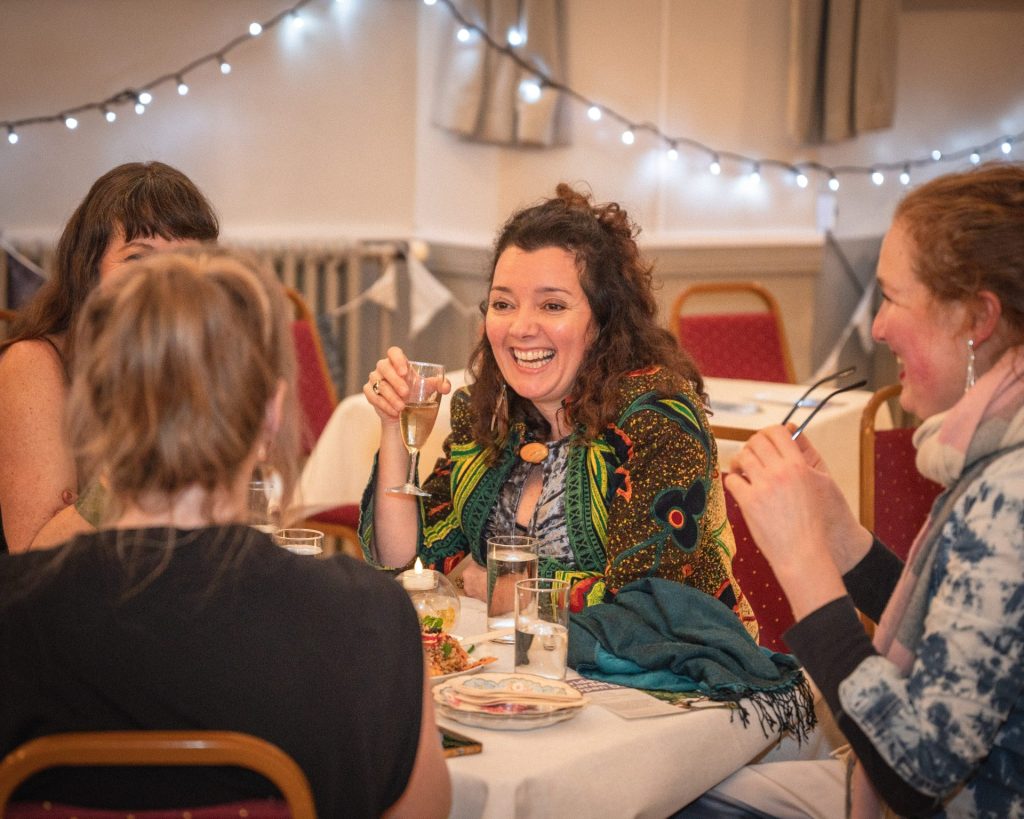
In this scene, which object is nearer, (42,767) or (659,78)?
(42,767)

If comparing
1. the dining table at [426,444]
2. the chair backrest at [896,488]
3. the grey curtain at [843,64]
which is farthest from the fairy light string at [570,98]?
the chair backrest at [896,488]

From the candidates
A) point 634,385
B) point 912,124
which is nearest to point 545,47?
point 912,124

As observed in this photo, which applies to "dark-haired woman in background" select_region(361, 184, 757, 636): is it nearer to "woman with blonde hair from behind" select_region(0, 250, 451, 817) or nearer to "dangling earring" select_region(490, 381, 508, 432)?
"dangling earring" select_region(490, 381, 508, 432)

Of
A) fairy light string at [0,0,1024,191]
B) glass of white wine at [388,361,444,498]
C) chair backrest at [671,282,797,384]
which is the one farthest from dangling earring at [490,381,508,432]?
fairy light string at [0,0,1024,191]

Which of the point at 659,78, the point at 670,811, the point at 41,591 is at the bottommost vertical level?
the point at 670,811

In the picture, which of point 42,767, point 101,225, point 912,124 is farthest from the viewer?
point 912,124

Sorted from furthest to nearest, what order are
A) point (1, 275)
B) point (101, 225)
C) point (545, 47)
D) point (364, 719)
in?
1. point (545, 47)
2. point (1, 275)
3. point (101, 225)
4. point (364, 719)

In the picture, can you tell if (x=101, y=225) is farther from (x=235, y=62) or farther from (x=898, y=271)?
(x=235, y=62)

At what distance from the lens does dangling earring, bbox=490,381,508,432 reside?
228cm

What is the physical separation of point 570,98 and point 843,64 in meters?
1.09

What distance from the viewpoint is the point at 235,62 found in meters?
4.70

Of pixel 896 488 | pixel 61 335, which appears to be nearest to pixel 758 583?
pixel 896 488

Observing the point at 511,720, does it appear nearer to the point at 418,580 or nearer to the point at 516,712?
the point at 516,712

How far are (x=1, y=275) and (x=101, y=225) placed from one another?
9.05 feet
